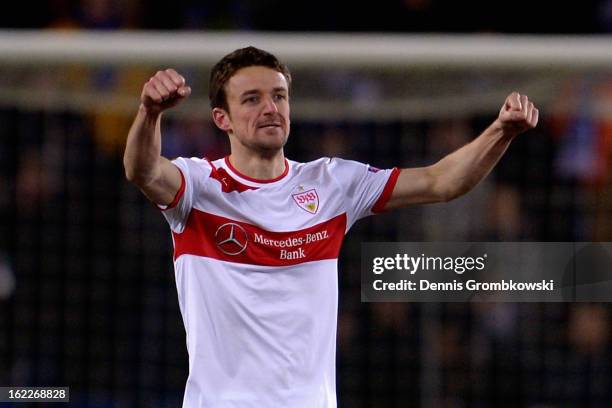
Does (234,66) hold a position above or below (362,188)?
above

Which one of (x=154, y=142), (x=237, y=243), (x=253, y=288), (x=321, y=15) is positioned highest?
(x=321, y=15)

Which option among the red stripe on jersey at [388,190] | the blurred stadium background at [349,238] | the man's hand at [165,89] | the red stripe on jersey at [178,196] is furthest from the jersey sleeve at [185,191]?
the blurred stadium background at [349,238]

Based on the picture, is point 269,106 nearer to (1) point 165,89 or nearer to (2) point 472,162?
(1) point 165,89

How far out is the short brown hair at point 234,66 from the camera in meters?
3.72

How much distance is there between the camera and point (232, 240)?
3580mm

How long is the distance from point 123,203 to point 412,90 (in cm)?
158

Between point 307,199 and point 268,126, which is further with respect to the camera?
point 307,199

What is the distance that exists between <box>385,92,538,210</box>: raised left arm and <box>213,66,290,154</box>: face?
43 cm

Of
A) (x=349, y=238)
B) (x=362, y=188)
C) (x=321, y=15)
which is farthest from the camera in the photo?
(x=321, y=15)

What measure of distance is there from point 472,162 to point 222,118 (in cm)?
77

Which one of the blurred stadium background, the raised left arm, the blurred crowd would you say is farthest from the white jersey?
the blurred crowd

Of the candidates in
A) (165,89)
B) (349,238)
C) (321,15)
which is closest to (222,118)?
(165,89)

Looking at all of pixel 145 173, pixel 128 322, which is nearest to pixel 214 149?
pixel 128 322

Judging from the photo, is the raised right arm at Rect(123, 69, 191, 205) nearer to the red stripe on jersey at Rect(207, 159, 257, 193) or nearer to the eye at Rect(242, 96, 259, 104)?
the red stripe on jersey at Rect(207, 159, 257, 193)
